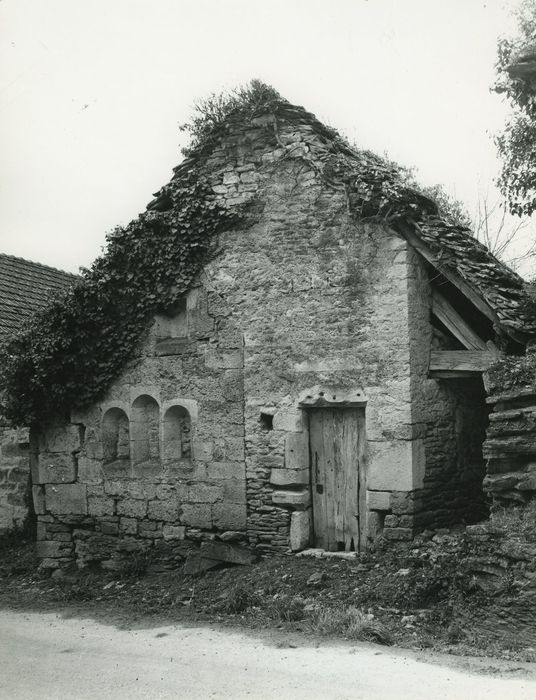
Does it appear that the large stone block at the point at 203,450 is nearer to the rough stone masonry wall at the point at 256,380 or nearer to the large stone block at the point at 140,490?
the rough stone masonry wall at the point at 256,380

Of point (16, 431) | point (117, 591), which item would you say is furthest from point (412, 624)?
point (16, 431)

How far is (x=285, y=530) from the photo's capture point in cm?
966

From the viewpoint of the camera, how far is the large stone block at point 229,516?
9.94 meters

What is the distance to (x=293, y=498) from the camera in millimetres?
9586

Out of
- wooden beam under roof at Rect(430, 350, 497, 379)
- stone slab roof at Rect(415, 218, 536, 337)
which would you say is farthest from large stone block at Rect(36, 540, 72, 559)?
stone slab roof at Rect(415, 218, 536, 337)

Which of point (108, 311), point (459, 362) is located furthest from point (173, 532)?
point (459, 362)

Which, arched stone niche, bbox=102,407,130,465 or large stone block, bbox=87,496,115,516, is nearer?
large stone block, bbox=87,496,115,516

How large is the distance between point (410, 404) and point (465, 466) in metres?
1.55

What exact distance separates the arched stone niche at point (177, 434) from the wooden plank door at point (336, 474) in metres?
1.90

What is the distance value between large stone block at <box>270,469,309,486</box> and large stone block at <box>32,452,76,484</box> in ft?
11.0

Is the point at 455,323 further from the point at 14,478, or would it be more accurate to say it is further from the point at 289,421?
the point at 14,478

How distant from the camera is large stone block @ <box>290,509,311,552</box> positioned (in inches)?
376

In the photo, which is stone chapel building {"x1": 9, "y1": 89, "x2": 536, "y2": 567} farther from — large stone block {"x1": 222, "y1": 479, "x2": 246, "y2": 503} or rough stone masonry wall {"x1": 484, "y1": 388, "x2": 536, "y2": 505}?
rough stone masonry wall {"x1": 484, "y1": 388, "x2": 536, "y2": 505}

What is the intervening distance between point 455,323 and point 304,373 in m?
1.98
